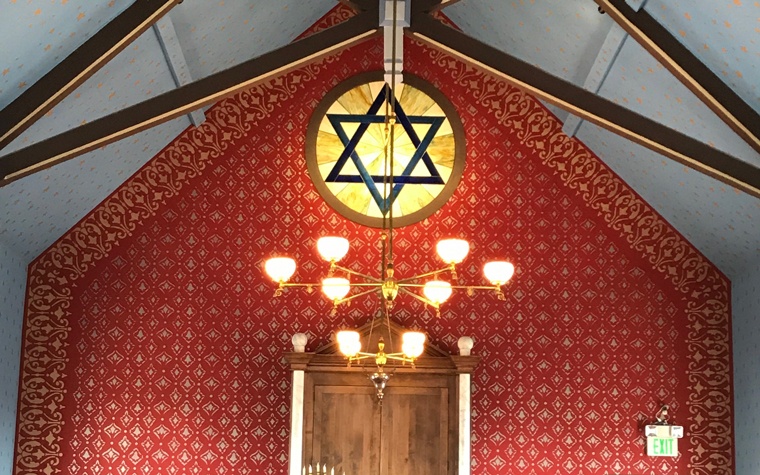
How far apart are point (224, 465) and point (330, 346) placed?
1201 millimetres

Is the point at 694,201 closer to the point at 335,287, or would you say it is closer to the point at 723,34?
the point at 723,34

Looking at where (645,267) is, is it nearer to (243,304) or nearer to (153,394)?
(243,304)

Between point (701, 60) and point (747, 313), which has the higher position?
point (701, 60)

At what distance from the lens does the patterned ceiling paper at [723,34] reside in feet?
18.6

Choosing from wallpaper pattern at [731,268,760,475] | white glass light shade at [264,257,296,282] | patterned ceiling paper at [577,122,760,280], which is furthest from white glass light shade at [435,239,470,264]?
wallpaper pattern at [731,268,760,475]

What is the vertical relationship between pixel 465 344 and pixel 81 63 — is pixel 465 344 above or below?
below

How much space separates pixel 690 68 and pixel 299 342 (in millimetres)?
3521

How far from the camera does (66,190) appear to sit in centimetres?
782

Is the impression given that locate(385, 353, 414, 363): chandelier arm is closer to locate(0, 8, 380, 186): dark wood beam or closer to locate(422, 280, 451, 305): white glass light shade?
locate(422, 280, 451, 305): white glass light shade

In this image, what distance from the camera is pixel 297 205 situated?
8.66 m

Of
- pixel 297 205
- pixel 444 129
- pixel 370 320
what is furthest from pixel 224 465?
pixel 444 129

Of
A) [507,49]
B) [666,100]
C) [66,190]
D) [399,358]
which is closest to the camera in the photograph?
[666,100]

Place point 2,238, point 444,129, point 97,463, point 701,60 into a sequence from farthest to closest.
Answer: point 444,129
point 97,463
point 2,238
point 701,60

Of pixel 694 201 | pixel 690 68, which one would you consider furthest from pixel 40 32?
pixel 694 201
